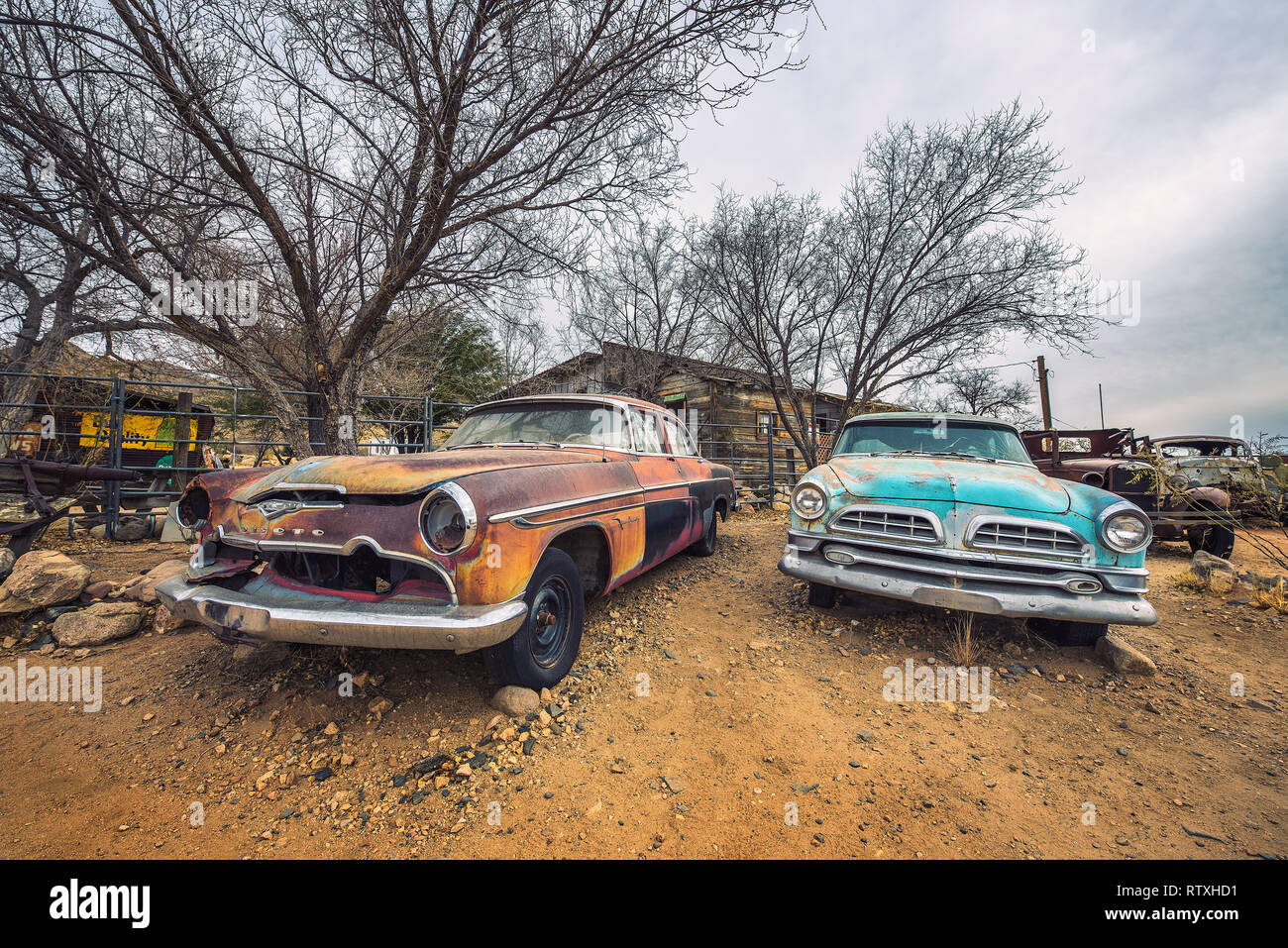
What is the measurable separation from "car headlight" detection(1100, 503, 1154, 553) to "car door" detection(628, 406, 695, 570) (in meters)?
2.81

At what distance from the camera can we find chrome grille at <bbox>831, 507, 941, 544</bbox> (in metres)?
3.17

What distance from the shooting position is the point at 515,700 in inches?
94.7

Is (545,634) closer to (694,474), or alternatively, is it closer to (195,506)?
(195,506)

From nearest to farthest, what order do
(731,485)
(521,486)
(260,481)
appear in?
(521,486)
(260,481)
(731,485)

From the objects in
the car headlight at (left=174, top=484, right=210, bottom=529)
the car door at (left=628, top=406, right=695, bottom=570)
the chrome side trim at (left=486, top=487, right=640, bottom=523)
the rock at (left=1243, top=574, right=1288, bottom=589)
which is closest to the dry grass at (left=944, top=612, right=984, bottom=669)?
the car door at (left=628, top=406, right=695, bottom=570)

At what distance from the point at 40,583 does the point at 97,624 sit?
603mm

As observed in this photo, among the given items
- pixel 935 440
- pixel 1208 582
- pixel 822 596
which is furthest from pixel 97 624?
pixel 1208 582

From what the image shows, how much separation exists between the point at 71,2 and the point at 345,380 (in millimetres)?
3247

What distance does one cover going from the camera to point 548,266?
19.2ft

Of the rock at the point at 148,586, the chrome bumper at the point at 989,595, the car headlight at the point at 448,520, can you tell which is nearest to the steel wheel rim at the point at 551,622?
the car headlight at the point at 448,520

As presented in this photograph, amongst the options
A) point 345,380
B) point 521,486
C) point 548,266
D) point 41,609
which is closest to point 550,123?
point 548,266

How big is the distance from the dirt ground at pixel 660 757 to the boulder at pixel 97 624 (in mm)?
155

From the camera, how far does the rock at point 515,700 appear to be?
2.39 m
